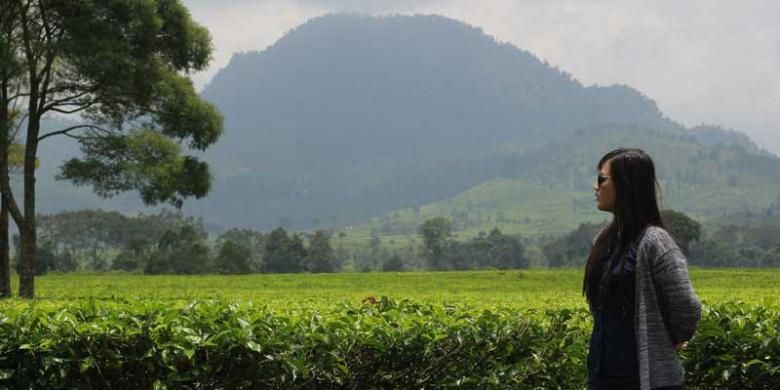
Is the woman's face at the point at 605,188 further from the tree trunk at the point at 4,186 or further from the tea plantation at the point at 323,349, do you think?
the tree trunk at the point at 4,186

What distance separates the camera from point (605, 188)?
4371 mm

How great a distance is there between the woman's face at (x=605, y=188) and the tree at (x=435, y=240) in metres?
111

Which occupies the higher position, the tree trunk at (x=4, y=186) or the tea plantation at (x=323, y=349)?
the tree trunk at (x=4, y=186)

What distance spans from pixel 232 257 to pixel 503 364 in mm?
65820

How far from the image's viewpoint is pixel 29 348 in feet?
16.3

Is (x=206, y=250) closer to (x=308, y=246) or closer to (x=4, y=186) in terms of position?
(x=308, y=246)

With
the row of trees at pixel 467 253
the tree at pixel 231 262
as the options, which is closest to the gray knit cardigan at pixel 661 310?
the tree at pixel 231 262

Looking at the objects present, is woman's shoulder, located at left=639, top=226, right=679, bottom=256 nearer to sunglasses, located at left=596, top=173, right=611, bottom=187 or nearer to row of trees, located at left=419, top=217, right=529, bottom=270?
sunglasses, located at left=596, top=173, right=611, bottom=187

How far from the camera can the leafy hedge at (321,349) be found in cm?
496

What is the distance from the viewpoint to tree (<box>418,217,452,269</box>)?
116 m

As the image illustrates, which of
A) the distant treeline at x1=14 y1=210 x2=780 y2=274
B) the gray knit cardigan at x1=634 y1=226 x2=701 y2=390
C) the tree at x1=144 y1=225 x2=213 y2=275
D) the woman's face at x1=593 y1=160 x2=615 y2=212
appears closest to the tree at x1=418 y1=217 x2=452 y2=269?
the distant treeline at x1=14 y1=210 x2=780 y2=274

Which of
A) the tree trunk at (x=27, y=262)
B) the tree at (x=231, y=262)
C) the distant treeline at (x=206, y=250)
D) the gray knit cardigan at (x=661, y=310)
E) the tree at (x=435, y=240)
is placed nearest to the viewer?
the gray knit cardigan at (x=661, y=310)

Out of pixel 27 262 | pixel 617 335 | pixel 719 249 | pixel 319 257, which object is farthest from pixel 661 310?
pixel 719 249

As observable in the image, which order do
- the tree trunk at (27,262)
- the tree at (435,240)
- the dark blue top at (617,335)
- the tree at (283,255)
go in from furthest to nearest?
the tree at (435,240), the tree at (283,255), the tree trunk at (27,262), the dark blue top at (617,335)
